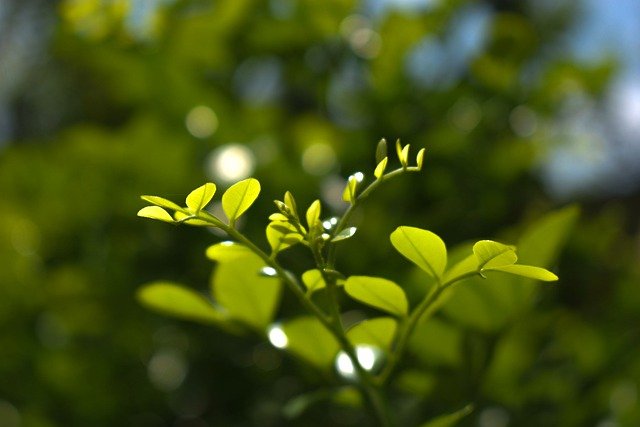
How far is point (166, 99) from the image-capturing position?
0.75 meters

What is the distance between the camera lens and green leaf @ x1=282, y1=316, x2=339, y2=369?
37 centimetres

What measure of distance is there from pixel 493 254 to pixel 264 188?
0.43 m

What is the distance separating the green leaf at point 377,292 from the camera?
0.27 meters

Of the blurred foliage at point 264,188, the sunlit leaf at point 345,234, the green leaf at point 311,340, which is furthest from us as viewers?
the blurred foliage at point 264,188

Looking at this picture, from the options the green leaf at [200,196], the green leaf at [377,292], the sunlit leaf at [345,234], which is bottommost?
the green leaf at [377,292]

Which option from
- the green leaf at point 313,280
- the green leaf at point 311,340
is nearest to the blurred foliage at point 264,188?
the green leaf at point 311,340

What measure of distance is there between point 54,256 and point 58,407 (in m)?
0.15

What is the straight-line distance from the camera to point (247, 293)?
38cm

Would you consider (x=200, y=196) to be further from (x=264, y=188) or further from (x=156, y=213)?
(x=264, y=188)

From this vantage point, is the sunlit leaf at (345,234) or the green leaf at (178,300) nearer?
the sunlit leaf at (345,234)

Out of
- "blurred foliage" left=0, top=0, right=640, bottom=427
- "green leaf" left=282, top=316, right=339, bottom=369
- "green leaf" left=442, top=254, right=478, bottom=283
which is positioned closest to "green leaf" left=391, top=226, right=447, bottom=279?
"green leaf" left=442, top=254, right=478, bottom=283

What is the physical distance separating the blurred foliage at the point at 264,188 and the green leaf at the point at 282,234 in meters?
0.33

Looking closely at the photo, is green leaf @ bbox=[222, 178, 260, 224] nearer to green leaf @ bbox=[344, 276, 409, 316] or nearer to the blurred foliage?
green leaf @ bbox=[344, 276, 409, 316]

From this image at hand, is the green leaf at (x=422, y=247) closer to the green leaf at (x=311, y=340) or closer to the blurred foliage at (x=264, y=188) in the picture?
the green leaf at (x=311, y=340)
